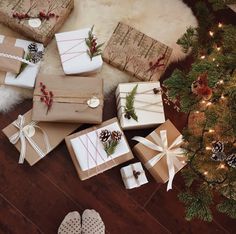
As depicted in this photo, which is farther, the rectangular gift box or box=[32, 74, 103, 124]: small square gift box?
the rectangular gift box

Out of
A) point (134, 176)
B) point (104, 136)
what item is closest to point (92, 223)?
point (134, 176)

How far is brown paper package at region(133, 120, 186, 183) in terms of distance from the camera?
192 cm

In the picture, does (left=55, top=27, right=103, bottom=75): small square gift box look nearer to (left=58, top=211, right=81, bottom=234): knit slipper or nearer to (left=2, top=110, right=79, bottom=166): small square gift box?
(left=2, top=110, right=79, bottom=166): small square gift box

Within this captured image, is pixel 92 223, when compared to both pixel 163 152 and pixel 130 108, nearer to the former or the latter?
pixel 163 152

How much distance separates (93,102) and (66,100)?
0.13 metres

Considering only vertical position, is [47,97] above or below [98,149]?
above

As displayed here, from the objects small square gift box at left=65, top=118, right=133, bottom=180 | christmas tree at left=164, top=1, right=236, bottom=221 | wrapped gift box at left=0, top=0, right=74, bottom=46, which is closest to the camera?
christmas tree at left=164, top=1, right=236, bottom=221

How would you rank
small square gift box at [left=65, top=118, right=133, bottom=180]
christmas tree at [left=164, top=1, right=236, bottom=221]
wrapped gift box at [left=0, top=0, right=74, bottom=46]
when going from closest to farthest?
christmas tree at [left=164, top=1, right=236, bottom=221] → small square gift box at [left=65, top=118, right=133, bottom=180] → wrapped gift box at [left=0, top=0, right=74, bottom=46]

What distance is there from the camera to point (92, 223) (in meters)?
1.93

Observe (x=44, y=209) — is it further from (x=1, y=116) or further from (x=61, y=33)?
(x=61, y=33)

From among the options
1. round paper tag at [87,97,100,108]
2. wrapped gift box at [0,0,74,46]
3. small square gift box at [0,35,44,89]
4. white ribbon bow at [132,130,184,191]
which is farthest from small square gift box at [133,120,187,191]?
wrapped gift box at [0,0,74,46]

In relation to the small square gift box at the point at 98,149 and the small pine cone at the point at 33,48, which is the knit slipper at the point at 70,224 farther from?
the small pine cone at the point at 33,48

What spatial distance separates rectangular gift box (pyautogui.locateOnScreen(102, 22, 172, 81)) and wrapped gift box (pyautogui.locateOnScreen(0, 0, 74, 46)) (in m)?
0.30

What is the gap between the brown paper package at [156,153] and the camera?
75.4 inches
